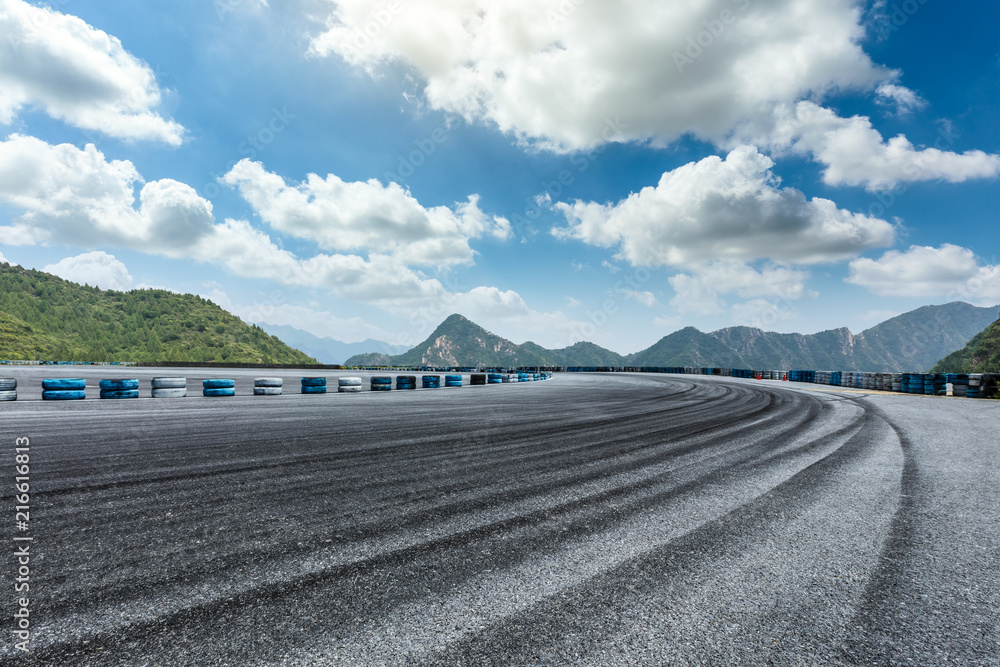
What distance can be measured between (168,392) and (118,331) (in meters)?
204

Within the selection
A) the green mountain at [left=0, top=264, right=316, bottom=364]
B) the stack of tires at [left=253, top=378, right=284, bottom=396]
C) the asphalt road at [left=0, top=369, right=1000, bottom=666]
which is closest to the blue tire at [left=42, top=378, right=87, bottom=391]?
the stack of tires at [left=253, top=378, right=284, bottom=396]

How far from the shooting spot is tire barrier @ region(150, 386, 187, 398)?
1745cm

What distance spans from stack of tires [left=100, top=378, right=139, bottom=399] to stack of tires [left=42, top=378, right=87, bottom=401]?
614 mm

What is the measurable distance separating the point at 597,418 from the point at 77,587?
10.5 metres

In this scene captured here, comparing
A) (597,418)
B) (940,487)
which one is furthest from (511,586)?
(597,418)

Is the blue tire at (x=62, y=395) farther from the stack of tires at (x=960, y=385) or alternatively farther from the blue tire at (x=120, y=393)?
the stack of tires at (x=960, y=385)

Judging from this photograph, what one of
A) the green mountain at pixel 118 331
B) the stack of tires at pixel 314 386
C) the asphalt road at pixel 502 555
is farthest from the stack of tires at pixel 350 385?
the green mountain at pixel 118 331

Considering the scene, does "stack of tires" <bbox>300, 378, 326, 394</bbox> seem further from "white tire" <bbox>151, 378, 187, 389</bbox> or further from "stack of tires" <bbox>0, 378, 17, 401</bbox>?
"stack of tires" <bbox>0, 378, 17, 401</bbox>

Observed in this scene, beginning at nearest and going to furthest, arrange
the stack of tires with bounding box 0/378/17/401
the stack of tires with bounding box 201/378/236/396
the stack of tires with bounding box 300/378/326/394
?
the stack of tires with bounding box 0/378/17/401 → the stack of tires with bounding box 201/378/236/396 → the stack of tires with bounding box 300/378/326/394

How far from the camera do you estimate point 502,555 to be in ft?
11.4

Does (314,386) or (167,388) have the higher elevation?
(167,388)

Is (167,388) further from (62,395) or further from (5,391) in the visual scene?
(5,391)

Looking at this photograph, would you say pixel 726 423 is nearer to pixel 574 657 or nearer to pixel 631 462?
pixel 631 462

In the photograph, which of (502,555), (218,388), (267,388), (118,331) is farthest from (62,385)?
(118,331)
